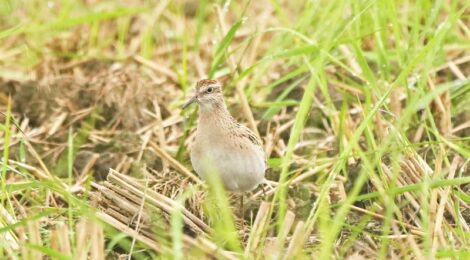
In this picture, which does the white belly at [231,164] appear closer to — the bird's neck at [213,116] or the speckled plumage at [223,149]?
the speckled plumage at [223,149]

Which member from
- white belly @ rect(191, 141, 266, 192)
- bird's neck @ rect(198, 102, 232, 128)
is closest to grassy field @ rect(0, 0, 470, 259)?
white belly @ rect(191, 141, 266, 192)

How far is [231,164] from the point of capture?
5992mm

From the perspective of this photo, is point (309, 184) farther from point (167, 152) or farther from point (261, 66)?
point (261, 66)

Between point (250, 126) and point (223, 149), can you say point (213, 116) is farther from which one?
point (250, 126)

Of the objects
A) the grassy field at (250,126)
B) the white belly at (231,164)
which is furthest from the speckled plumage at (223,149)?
the grassy field at (250,126)

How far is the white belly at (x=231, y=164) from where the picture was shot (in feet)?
19.5

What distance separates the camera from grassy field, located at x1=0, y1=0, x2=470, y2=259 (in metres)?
5.12

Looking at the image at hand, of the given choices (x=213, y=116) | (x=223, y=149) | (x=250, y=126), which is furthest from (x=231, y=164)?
(x=250, y=126)

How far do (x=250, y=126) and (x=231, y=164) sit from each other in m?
1.26

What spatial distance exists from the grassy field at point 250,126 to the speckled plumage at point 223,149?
0.66 feet

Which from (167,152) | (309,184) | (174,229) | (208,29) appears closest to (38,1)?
(208,29)

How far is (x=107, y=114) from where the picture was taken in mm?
7727

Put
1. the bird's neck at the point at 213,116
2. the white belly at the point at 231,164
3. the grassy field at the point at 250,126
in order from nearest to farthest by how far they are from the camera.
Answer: the grassy field at the point at 250,126 < the white belly at the point at 231,164 < the bird's neck at the point at 213,116

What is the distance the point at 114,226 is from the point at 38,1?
502 cm
